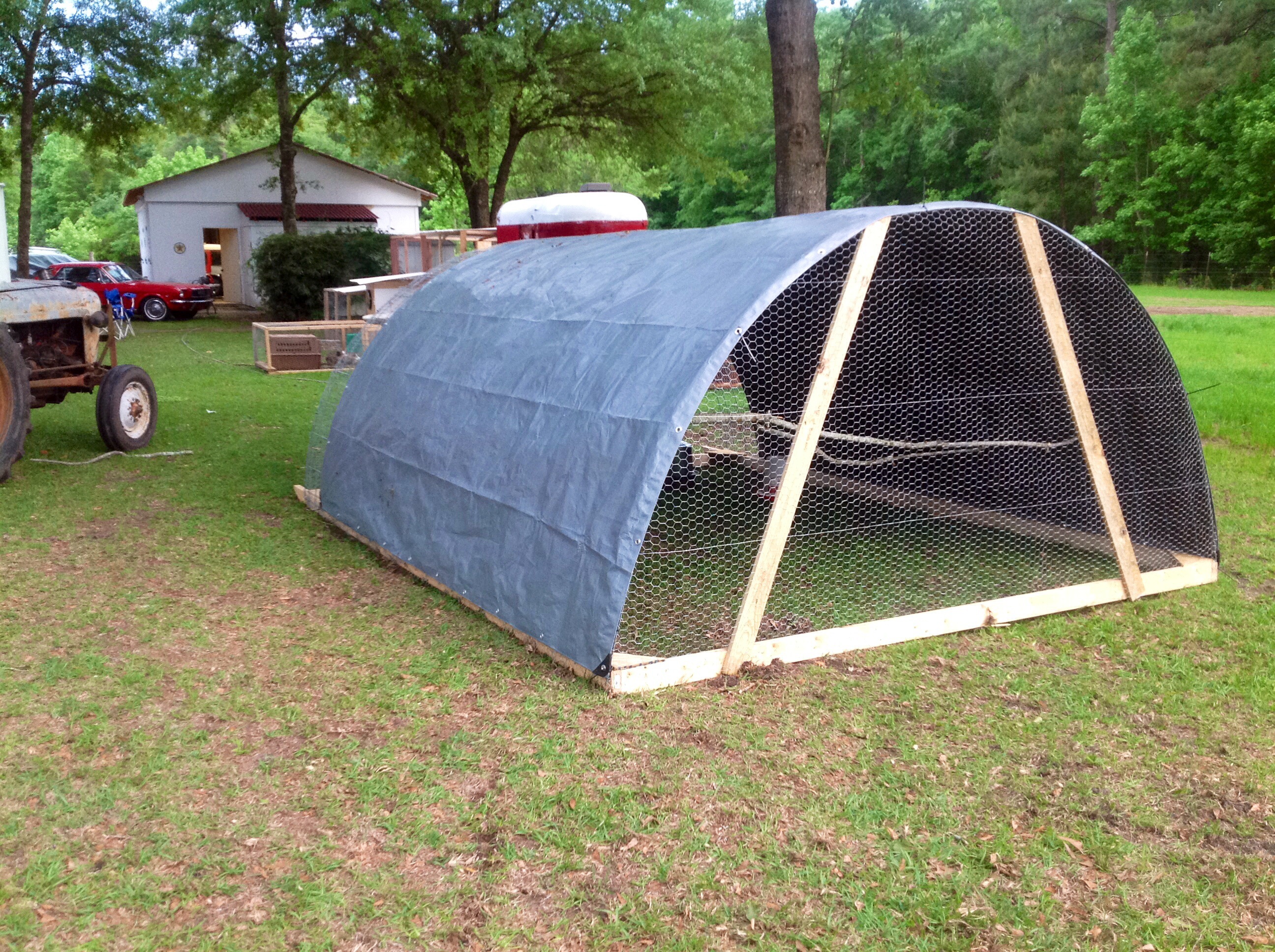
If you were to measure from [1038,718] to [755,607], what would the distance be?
4.05 feet

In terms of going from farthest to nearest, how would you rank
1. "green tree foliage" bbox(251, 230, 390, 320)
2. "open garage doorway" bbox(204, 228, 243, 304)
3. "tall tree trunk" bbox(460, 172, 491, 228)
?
"open garage doorway" bbox(204, 228, 243, 304) → "tall tree trunk" bbox(460, 172, 491, 228) → "green tree foliage" bbox(251, 230, 390, 320)

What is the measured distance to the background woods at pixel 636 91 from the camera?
2148 centimetres

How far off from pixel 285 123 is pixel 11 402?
60.0 feet

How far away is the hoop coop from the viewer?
15.4ft

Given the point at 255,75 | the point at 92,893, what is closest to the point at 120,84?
the point at 255,75

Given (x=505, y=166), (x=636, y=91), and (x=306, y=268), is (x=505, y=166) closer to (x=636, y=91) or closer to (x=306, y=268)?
(x=636, y=91)

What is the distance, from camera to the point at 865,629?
5074mm

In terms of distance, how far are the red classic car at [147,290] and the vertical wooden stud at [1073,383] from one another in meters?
24.5

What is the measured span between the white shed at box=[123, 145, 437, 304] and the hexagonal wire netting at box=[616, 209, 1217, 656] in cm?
2579

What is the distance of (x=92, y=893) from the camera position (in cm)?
312

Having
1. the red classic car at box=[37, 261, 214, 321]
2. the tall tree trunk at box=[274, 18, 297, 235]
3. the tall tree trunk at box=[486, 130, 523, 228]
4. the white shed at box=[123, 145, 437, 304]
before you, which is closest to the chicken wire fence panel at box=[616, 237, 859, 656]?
the tall tree trunk at box=[486, 130, 523, 228]

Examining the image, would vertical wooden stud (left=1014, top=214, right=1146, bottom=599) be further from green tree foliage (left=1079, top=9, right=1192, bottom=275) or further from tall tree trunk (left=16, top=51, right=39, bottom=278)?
green tree foliage (left=1079, top=9, right=1192, bottom=275)

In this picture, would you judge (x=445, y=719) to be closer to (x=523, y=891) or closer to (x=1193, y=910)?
(x=523, y=891)

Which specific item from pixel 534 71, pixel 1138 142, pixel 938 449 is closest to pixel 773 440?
pixel 938 449
